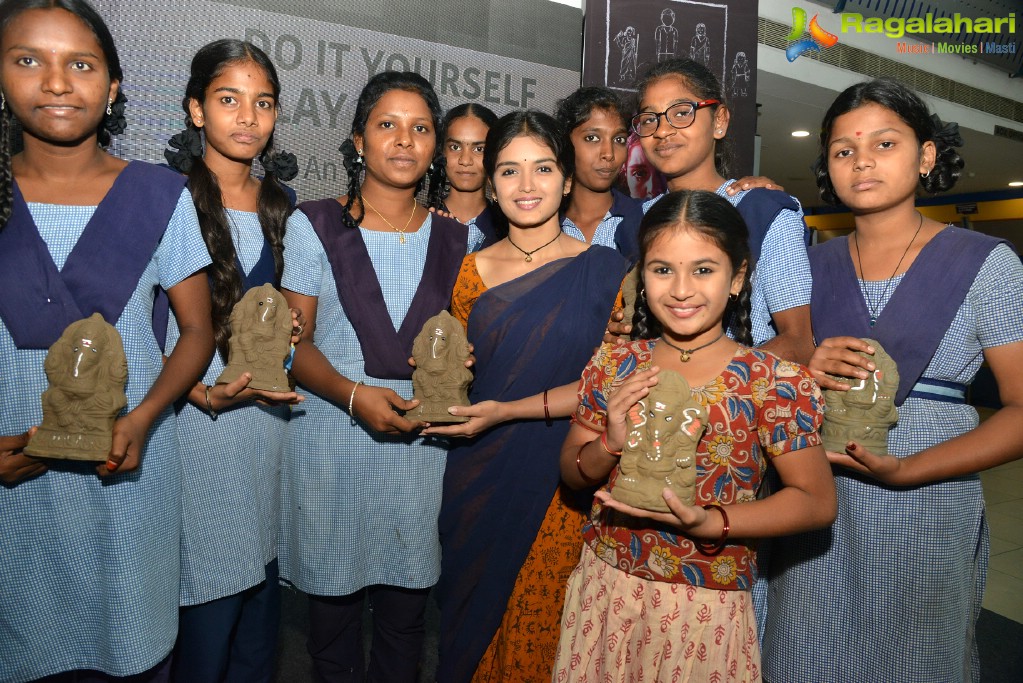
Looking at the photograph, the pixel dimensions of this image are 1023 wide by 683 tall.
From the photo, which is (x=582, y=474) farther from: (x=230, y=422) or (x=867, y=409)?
(x=230, y=422)

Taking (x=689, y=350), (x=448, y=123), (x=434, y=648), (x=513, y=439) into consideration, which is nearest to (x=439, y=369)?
(x=513, y=439)

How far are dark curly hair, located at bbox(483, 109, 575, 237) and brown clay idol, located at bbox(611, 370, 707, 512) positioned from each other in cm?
104

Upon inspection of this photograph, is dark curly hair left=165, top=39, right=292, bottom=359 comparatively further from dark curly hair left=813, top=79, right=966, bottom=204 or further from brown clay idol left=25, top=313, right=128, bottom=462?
dark curly hair left=813, top=79, right=966, bottom=204

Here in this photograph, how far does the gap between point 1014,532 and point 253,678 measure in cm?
A: 532

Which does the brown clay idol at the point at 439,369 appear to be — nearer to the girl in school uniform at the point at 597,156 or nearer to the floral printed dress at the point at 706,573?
the floral printed dress at the point at 706,573

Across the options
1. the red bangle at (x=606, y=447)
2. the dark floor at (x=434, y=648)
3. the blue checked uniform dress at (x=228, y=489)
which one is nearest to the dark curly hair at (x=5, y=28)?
the blue checked uniform dress at (x=228, y=489)

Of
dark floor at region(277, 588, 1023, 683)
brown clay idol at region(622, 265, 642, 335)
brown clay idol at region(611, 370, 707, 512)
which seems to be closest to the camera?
brown clay idol at region(611, 370, 707, 512)

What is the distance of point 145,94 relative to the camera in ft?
11.0

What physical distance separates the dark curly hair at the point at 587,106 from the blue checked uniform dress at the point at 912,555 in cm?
139

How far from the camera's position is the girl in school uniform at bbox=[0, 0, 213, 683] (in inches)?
68.6

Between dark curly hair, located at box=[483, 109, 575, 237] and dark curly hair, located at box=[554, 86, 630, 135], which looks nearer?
dark curly hair, located at box=[483, 109, 575, 237]

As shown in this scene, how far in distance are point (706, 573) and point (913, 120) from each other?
54.7 inches

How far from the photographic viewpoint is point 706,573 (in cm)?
167

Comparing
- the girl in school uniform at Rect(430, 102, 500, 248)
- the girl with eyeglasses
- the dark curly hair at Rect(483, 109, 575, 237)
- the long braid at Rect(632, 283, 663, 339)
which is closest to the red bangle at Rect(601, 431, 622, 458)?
the long braid at Rect(632, 283, 663, 339)
